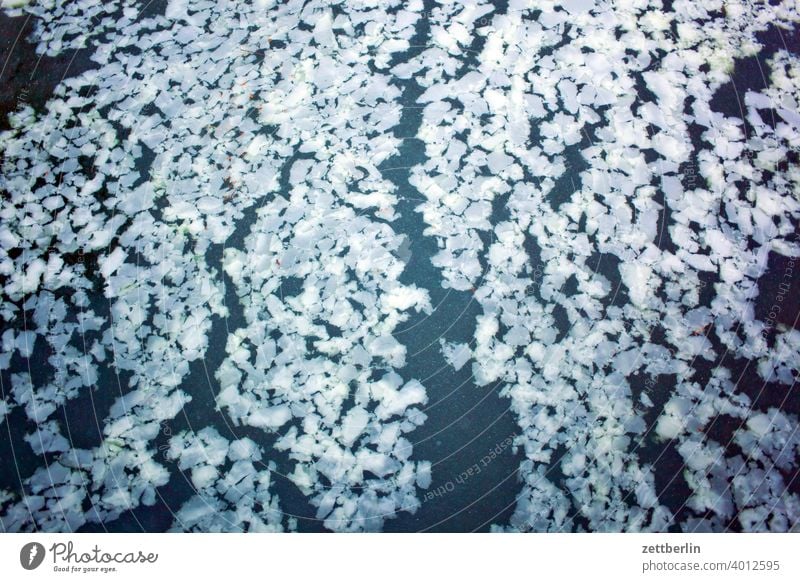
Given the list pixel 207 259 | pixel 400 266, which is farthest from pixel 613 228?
pixel 207 259

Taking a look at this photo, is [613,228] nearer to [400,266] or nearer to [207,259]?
[400,266]

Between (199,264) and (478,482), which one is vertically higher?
(199,264)

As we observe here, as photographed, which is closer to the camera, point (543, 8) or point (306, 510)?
point (306, 510)

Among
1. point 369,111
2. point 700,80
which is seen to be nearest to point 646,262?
point 700,80

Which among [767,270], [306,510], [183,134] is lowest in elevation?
[306,510]
